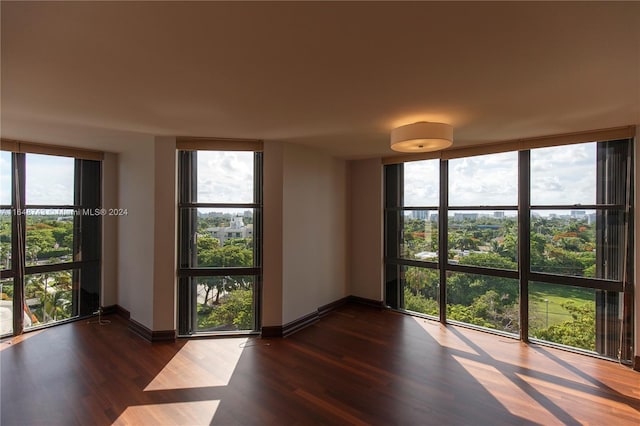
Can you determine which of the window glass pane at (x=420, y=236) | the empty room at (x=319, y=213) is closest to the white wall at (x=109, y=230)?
the empty room at (x=319, y=213)

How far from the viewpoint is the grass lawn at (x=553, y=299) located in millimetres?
3406

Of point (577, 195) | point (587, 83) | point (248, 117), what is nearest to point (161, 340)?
point (248, 117)

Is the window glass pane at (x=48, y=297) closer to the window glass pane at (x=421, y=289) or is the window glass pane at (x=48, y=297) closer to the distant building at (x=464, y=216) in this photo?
the window glass pane at (x=421, y=289)

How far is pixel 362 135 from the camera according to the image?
3.45 metres

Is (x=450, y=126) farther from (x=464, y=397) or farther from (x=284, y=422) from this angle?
(x=284, y=422)

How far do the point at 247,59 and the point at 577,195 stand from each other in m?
3.80

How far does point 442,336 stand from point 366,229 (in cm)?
192

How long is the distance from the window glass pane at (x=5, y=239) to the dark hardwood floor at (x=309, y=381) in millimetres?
965

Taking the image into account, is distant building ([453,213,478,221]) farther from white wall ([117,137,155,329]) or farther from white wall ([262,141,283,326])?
white wall ([117,137,155,329])

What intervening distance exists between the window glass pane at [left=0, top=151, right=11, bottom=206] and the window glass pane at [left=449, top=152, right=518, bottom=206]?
573cm

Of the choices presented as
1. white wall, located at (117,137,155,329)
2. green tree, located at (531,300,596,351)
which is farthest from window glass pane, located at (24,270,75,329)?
green tree, located at (531,300,596,351)

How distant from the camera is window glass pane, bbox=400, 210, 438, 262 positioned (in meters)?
4.44

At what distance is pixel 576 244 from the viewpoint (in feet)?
11.3

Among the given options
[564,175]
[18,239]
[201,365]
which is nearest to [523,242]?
[564,175]
